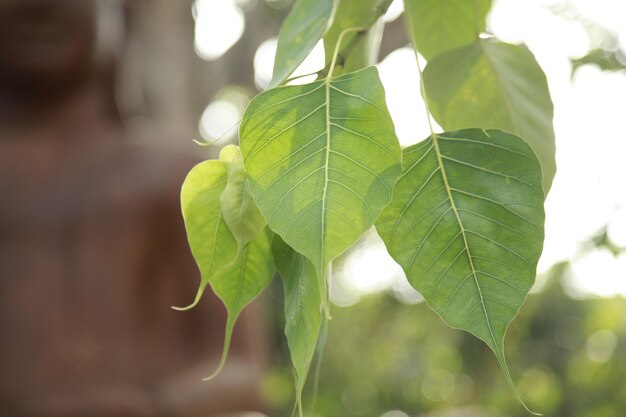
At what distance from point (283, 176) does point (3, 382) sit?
1.37m

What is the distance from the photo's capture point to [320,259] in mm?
375

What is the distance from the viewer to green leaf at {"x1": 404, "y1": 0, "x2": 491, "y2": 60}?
60 cm

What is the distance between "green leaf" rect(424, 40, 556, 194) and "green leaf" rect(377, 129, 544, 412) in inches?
4.5

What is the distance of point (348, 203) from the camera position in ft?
1.26

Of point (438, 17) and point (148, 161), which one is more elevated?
point (438, 17)

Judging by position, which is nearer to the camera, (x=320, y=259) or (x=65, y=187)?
(x=320, y=259)


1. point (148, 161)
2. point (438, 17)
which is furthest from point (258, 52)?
point (438, 17)

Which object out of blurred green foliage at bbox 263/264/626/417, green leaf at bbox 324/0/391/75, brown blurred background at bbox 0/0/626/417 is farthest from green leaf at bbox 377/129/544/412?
blurred green foliage at bbox 263/264/626/417

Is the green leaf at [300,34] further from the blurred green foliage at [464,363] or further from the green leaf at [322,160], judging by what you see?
the blurred green foliage at [464,363]

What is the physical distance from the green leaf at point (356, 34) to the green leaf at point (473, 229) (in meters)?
0.11

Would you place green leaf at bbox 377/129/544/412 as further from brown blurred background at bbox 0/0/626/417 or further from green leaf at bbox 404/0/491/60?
brown blurred background at bbox 0/0/626/417

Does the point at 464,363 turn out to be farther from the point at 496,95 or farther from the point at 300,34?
the point at 300,34

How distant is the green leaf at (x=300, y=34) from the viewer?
43 centimetres

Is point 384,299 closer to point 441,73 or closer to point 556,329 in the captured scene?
point 556,329
